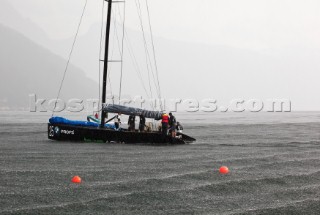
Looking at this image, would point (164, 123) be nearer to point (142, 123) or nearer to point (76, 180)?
point (142, 123)

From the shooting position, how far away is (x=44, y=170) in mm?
17984

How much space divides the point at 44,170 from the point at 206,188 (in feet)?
22.0

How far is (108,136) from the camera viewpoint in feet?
103

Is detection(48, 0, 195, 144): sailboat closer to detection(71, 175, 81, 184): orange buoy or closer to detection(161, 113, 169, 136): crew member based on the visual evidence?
detection(161, 113, 169, 136): crew member

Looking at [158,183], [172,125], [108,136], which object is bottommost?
[158,183]

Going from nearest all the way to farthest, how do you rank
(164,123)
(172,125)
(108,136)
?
(164,123), (108,136), (172,125)

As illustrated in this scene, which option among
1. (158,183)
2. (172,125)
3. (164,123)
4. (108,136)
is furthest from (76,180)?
(172,125)

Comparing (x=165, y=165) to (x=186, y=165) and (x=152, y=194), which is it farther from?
(x=152, y=194)

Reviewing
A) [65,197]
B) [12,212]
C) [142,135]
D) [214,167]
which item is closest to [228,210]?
[65,197]

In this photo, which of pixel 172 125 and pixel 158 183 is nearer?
pixel 158 183

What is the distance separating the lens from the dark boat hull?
31062 mm

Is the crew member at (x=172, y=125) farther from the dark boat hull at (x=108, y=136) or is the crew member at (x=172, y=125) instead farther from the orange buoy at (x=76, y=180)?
the orange buoy at (x=76, y=180)

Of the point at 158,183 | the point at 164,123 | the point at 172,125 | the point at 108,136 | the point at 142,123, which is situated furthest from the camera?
the point at 142,123

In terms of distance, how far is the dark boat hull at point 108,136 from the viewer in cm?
3106
